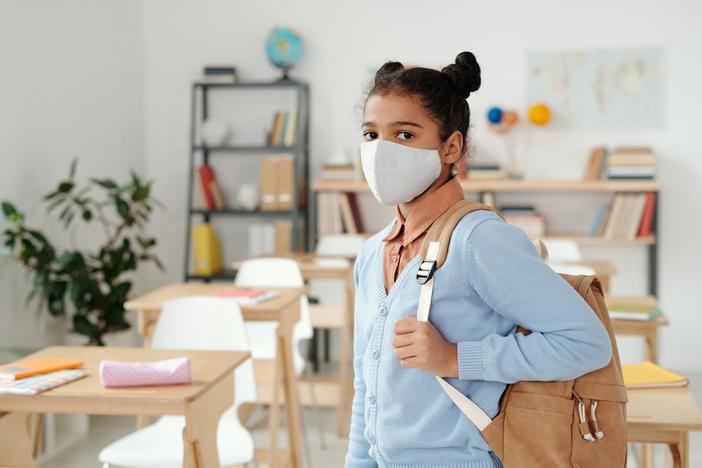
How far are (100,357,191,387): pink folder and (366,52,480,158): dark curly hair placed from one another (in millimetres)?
1021

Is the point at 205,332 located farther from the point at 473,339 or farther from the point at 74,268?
the point at 473,339

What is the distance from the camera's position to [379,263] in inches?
55.5

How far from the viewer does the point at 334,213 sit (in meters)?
5.62

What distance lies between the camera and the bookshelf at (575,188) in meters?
5.25

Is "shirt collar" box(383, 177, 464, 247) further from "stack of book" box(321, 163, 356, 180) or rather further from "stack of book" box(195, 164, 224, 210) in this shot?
"stack of book" box(195, 164, 224, 210)

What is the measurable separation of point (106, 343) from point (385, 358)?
11.6ft

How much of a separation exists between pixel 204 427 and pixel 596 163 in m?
3.89

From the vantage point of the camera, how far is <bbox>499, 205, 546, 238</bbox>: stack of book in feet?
17.7

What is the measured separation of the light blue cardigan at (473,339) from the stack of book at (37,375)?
103 centimetres

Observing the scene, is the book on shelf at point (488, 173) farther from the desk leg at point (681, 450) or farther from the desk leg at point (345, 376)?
the desk leg at point (681, 450)

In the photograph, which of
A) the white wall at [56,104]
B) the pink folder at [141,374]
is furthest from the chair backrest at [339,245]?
the pink folder at [141,374]

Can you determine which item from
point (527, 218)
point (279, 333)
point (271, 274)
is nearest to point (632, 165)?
point (527, 218)

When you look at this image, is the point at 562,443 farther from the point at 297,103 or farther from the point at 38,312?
the point at 297,103

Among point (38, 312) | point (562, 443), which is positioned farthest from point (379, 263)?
point (38, 312)
